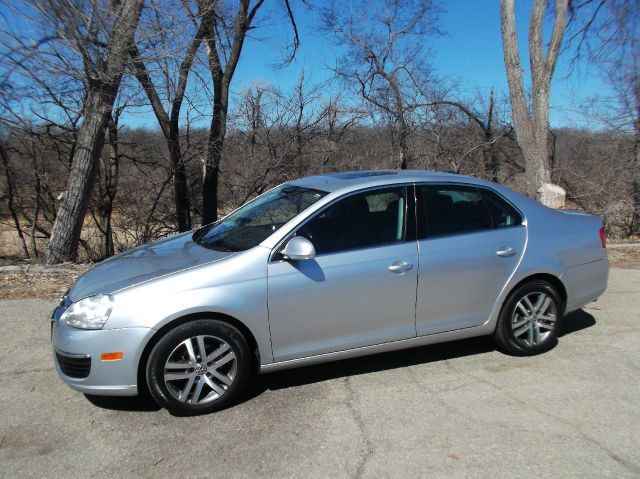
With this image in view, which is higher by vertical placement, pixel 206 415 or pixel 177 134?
pixel 177 134

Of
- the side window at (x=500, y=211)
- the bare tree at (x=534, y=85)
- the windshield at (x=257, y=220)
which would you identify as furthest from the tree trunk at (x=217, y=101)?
the side window at (x=500, y=211)

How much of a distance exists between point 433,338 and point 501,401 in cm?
73

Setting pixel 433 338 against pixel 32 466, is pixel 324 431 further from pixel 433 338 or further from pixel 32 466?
pixel 32 466

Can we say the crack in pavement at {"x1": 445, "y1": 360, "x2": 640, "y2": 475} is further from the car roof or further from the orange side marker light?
the orange side marker light

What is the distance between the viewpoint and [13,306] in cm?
613

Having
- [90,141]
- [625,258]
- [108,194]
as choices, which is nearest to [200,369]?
[90,141]

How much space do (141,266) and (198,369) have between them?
2.95 ft

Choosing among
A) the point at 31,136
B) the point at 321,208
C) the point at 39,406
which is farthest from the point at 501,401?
the point at 31,136

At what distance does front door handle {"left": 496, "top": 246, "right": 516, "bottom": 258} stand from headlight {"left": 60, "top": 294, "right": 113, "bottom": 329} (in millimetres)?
3021

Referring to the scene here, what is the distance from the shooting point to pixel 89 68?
8.26 meters

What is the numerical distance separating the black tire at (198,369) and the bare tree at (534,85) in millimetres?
10345

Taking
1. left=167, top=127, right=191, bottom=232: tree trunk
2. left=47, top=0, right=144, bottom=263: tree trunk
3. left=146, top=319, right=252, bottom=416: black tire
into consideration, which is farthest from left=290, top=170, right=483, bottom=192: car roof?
left=167, top=127, right=191, bottom=232: tree trunk

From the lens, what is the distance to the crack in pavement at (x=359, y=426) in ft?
10.1

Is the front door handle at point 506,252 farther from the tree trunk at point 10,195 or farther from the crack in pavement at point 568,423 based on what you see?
the tree trunk at point 10,195
